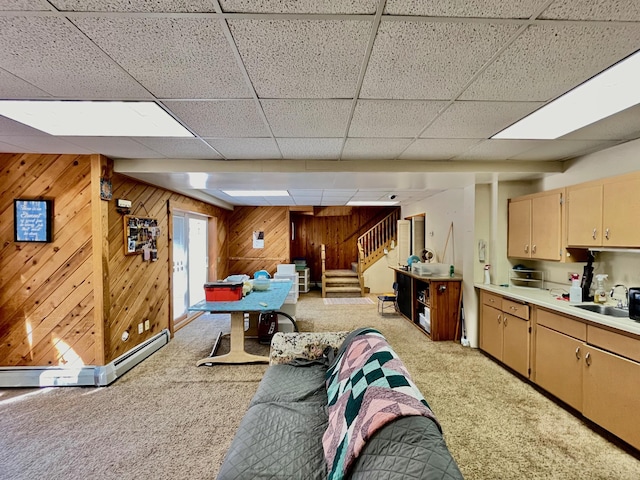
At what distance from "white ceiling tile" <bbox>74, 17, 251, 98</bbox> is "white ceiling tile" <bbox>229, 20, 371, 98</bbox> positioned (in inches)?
4.6

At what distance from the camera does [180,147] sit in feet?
10.2

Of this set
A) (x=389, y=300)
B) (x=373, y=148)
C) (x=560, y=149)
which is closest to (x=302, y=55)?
(x=373, y=148)

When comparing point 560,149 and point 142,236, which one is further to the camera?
point 142,236

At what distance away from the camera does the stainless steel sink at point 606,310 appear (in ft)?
8.88

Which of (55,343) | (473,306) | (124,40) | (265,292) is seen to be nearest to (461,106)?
(124,40)

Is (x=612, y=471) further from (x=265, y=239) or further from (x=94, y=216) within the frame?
(x=265, y=239)

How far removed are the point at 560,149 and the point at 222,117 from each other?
3.35 metres

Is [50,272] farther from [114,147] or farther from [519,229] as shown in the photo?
[519,229]

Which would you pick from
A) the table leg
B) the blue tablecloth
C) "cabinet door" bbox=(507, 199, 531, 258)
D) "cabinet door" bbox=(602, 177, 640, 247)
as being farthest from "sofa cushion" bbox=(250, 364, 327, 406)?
"cabinet door" bbox=(507, 199, 531, 258)

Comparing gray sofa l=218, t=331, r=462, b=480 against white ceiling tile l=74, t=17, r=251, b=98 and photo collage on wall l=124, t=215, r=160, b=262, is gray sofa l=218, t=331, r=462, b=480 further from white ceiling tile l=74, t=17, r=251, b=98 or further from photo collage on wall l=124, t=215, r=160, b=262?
photo collage on wall l=124, t=215, r=160, b=262

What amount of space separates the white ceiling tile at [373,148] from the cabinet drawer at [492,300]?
2297mm

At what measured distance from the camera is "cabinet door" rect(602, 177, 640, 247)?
2500 mm

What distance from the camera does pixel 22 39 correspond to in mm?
1431

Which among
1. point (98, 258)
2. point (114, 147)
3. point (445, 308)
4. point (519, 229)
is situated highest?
point (114, 147)
